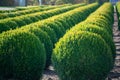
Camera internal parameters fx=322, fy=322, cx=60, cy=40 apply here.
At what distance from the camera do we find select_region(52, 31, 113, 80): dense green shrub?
26.5ft

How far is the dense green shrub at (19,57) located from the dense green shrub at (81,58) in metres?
0.78

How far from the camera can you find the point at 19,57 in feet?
28.8

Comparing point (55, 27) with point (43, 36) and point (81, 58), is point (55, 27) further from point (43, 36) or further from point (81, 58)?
point (81, 58)

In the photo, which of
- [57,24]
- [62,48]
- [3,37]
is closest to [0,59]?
[3,37]

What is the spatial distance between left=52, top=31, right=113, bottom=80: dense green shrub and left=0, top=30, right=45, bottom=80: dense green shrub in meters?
0.78

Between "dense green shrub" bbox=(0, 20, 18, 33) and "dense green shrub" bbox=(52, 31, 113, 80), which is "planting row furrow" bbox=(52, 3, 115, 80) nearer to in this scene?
"dense green shrub" bbox=(52, 31, 113, 80)

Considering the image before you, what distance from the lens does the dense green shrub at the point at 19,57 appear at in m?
8.74

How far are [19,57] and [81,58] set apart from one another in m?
1.78

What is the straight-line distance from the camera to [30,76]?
9.02m

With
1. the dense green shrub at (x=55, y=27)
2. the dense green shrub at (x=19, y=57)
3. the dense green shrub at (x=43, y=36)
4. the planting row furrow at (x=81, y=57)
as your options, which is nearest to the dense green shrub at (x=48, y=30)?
the dense green shrub at (x=43, y=36)

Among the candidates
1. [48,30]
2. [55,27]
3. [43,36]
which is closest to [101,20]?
[55,27]

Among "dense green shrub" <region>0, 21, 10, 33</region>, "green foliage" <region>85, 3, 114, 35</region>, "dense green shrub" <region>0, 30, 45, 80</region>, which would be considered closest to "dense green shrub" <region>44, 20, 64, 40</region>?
"green foliage" <region>85, 3, 114, 35</region>

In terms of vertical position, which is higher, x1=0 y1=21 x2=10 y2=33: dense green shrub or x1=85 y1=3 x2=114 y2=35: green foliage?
x1=85 y1=3 x2=114 y2=35: green foliage

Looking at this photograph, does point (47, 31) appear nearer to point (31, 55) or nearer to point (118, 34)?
point (31, 55)
